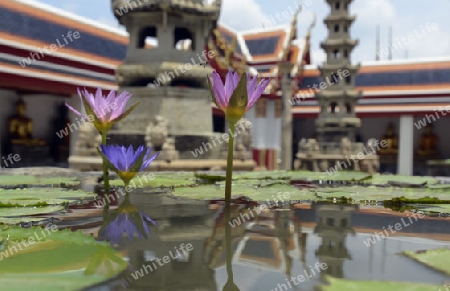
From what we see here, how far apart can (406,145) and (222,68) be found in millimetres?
6576

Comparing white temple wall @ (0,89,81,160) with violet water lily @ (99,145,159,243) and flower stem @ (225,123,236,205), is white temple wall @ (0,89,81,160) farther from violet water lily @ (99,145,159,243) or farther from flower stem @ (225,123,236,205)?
flower stem @ (225,123,236,205)

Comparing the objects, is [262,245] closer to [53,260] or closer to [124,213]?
[53,260]

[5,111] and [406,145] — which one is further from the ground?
[5,111]

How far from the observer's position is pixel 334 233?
138 cm

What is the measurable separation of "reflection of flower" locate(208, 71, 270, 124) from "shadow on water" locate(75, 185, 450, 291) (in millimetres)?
386

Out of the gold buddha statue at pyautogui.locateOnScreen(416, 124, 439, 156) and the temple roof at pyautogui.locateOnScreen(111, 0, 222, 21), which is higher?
the temple roof at pyautogui.locateOnScreen(111, 0, 222, 21)

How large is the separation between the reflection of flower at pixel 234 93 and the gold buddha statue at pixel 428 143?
1614 centimetres

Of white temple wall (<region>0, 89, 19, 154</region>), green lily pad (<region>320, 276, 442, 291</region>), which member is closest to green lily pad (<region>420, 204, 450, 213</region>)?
green lily pad (<region>320, 276, 442, 291</region>)

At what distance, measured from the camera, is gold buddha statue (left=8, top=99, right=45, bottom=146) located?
39.6 ft

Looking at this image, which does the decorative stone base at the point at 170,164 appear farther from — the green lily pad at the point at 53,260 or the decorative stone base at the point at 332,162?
the decorative stone base at the point at 332,162

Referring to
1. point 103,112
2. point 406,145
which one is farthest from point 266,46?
point 103,112

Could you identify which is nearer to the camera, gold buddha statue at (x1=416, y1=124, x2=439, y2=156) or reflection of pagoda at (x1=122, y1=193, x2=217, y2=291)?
reflection of pagoda at (x1=122, y1=193, x2=217, y2=291)

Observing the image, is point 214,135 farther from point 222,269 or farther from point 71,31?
point 71,31

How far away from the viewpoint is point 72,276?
89 cm
